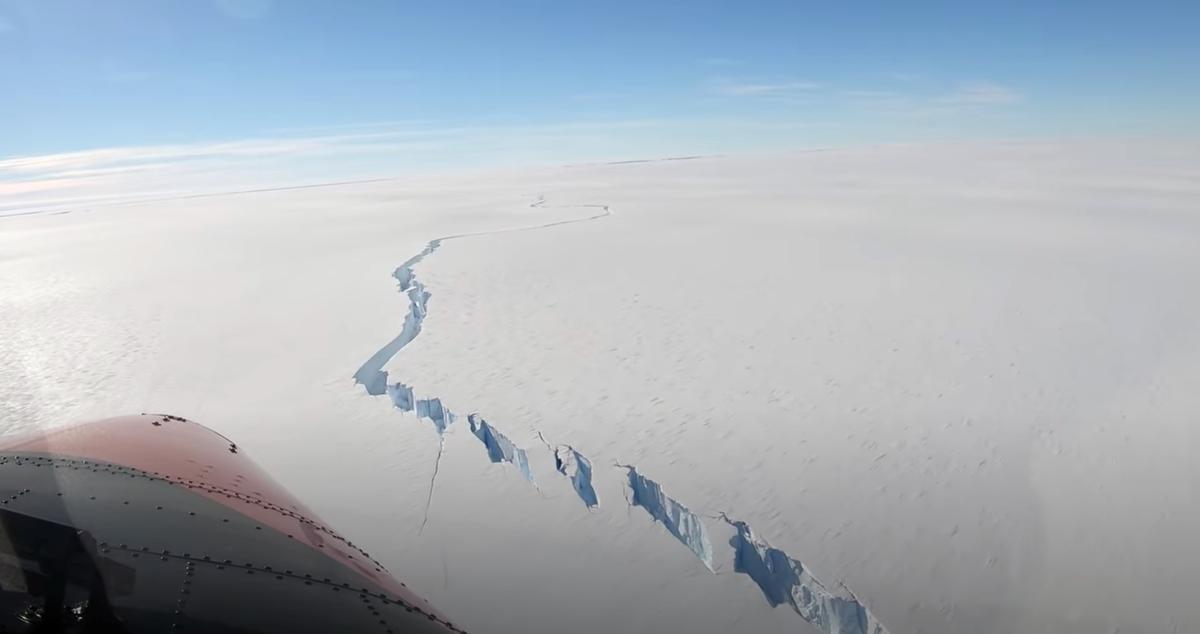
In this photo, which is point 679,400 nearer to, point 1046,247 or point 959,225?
point 1046,247

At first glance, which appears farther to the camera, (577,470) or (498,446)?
(498,446)

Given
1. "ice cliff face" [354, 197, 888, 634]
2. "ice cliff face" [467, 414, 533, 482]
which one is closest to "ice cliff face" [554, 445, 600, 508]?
"ice cliff face" [354, 197, 888, 634]

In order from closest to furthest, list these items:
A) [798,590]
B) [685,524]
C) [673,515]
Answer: [798,590], [685,524], [673,515]

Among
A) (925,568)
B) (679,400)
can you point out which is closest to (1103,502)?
(925,568)

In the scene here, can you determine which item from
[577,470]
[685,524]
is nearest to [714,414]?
[577,470]

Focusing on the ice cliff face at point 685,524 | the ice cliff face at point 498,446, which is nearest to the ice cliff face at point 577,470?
the ice cliff face at point 685,524

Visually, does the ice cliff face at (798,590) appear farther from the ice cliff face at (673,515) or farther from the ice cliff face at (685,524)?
the ice cliff face at (673,515)

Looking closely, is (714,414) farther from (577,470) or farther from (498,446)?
(498,446)

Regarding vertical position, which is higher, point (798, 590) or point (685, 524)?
point (685, 524)

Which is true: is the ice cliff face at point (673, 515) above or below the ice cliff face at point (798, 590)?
above
